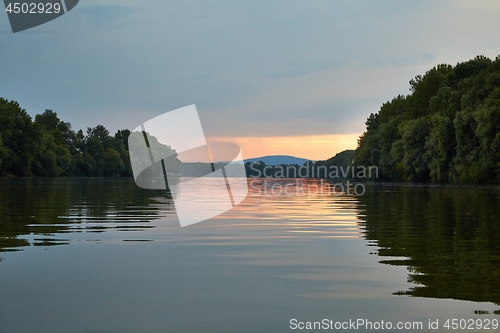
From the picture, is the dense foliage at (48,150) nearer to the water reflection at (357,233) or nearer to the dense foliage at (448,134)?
the dense foliage at (448,134)

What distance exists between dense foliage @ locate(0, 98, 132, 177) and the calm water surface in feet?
314

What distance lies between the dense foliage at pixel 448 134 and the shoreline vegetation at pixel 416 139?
10 cm

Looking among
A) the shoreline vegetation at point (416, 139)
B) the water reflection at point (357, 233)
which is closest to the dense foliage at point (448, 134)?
the shoreline vegetation at point (416, 139)

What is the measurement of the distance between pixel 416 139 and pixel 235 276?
7916cm

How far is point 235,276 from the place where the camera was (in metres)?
8.73

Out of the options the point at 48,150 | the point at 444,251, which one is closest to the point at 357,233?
the point at 444,251

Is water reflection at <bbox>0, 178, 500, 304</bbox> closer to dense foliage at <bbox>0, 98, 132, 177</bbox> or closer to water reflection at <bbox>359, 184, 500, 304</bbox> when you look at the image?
water reflection at <bbox>359, 184, 500, 304</bbox>

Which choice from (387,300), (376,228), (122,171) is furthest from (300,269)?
(122,171)

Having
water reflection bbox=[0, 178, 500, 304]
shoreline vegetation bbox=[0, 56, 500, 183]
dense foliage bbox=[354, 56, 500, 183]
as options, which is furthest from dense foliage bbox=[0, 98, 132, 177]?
water reflection bbox=[0, 178, 500, 304]

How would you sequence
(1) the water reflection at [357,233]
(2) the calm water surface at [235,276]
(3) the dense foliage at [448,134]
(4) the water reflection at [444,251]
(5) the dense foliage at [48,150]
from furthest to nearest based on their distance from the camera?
(5) the dense foliage at [48,150], (3) the dense foliage at [448,134], (1) the water reflection at [357,233], (4) the water reflection at [444,251], (2) the calm water surface at [235,276]

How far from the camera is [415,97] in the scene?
108 meters

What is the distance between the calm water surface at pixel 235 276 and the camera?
21.1ft

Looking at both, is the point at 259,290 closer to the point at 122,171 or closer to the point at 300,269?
the point at 300,269

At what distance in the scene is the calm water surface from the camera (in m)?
6.43
